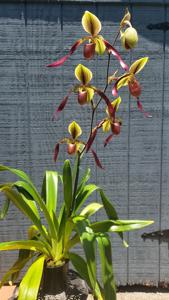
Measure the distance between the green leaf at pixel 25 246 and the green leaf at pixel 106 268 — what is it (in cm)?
30

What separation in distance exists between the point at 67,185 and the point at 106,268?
374 millimetres

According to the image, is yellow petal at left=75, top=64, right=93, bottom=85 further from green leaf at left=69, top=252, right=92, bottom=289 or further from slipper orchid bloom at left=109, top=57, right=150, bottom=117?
green leaf at left=69, top=252, right=92, bottom=289

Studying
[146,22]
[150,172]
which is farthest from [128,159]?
[146,22]

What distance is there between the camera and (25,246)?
68.4 inches

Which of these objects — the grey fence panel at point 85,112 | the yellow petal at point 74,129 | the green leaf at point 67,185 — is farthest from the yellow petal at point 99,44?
the grey fence panel at point 85,112

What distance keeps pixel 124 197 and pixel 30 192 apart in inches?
31.6

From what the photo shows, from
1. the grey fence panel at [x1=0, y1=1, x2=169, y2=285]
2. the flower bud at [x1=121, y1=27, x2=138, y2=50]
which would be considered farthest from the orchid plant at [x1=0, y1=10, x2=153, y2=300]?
the grey fence panel at [x1=0, y1=1, x2=169, y2=285]

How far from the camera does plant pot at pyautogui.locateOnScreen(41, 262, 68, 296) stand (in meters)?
1.64

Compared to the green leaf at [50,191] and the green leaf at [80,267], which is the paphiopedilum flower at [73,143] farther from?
the green leaf at [80,267]

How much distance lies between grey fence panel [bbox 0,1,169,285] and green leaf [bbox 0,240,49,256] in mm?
598

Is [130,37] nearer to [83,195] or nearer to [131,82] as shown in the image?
[131,82]

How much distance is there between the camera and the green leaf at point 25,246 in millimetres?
1693

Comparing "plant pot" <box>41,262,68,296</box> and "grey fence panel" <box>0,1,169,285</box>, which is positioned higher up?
"grey fence panel" <box>0,1,169,285</box>

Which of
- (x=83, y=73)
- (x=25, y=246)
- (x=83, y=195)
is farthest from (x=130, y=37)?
(x=25, y=246)
